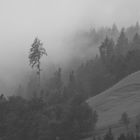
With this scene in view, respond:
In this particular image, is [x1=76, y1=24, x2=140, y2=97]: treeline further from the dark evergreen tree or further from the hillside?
the hillside

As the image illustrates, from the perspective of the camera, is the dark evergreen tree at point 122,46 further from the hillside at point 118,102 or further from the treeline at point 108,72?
the hillside at point 118,102

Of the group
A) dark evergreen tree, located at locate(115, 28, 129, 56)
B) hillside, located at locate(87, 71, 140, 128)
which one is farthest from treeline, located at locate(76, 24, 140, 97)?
hillside, located at locate(87, 71, 140, 128)

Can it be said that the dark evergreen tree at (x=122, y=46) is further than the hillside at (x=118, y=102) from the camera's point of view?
Yes

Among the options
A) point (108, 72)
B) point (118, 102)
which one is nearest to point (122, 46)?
point (108, 72)

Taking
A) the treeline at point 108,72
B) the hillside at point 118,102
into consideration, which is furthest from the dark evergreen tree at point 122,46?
the hillside at point 118,102

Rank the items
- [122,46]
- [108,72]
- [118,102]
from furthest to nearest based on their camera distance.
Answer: [122,46] → [108,72] → [118,102]

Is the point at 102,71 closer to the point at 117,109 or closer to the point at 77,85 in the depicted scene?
the point at 77,85

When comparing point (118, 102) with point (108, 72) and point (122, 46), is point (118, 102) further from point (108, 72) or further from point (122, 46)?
point (122, 46)

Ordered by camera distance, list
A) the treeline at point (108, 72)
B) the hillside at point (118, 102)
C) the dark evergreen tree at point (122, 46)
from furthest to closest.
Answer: the dark evergreen tree at point (122, 46) → the treeline at point (108, 72) → the hillside at point (118, 102)

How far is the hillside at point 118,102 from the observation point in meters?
73.2

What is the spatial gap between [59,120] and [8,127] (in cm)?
797

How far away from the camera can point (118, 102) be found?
82.8 metres

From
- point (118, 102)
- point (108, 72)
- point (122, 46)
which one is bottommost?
point (118, 102)

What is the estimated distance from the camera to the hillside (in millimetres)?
73188
